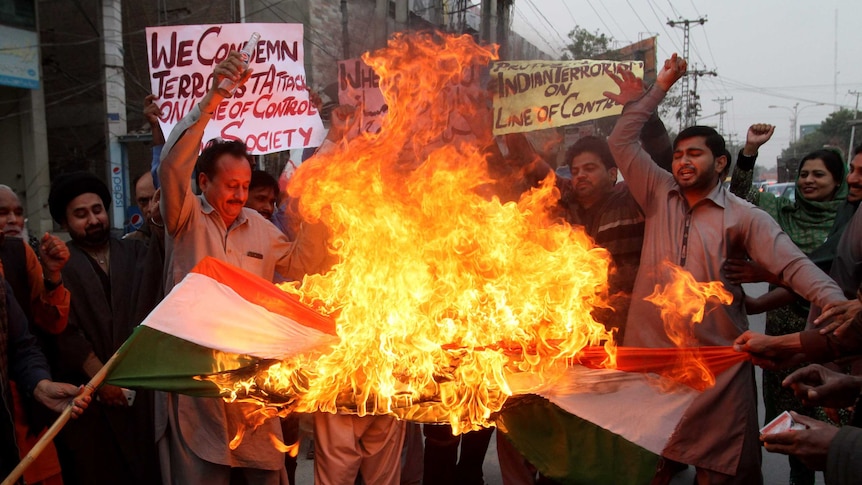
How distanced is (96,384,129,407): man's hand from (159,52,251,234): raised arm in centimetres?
107

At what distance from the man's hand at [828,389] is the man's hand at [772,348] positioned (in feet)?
1.09

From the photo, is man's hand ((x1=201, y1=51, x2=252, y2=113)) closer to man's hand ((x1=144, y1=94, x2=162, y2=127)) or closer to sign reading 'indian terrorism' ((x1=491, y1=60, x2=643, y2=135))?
man's hand ((x1=144, y1=94, x2=162, y2=127))

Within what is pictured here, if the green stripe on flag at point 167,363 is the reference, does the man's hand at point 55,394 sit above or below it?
below

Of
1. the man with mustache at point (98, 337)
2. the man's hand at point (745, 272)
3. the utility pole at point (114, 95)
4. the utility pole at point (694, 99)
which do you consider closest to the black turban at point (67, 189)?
the man with mustache at point (98, 337)

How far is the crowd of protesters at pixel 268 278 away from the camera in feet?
11.4

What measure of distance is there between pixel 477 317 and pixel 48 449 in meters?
2.58

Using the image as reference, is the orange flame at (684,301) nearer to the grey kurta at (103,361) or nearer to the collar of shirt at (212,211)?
the collar of shirt at (212,211)

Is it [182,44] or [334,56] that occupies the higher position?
[334,56]

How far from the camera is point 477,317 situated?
3.33m

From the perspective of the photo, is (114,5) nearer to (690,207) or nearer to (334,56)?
(334,56)

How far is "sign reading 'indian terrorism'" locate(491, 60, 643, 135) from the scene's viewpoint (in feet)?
21.4

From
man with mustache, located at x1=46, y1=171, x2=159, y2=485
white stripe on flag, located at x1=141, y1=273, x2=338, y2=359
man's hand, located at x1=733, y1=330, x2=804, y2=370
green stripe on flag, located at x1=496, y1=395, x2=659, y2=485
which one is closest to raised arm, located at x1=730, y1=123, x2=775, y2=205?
man's hand, located at x1=733, y1=330, x2=804, y2=370

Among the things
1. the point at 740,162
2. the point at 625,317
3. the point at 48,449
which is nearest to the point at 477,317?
the point at 625,317

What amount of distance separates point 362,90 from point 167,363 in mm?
4516
